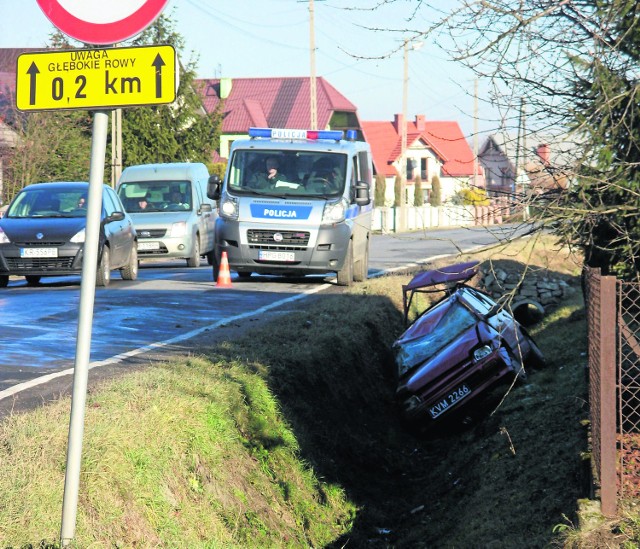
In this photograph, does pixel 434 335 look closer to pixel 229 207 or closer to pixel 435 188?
pixel 229 207

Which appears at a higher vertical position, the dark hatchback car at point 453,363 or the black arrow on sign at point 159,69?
the black arrow on sign at point 159,69

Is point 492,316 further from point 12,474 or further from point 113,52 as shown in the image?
point 113,52

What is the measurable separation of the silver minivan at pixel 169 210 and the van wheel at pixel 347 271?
5675mm

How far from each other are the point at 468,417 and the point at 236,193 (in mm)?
6908

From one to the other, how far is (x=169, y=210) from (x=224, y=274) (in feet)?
22.0

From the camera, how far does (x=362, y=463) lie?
41.2 feet

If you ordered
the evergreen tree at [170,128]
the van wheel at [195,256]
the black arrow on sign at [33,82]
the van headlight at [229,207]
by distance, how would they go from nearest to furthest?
the black arrow on sign at [33,82] < the van headlight at [229,207] < the van wheel at [195,256] < the evergreen tree at [170,128]

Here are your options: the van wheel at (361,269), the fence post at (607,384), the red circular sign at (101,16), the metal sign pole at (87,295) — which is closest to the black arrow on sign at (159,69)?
the red circular sign at (101,16)

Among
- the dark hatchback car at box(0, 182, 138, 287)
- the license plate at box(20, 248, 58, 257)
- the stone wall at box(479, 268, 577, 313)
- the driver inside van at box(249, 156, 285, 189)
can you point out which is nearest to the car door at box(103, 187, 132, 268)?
the dark hatchback car at box(0, 182, 138, 287)

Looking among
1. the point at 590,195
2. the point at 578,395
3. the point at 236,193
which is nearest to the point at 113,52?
the point at 590,195

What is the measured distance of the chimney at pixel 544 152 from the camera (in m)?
8.53

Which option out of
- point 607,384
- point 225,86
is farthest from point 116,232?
point 225,86

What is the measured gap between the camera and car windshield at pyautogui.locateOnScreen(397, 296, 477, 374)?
1546cm

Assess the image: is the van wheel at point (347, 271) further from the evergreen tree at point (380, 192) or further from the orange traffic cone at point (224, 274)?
the evergreen tree at point (380, 192)
